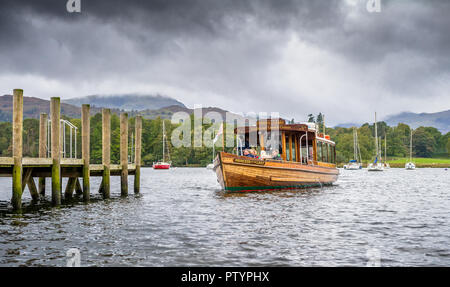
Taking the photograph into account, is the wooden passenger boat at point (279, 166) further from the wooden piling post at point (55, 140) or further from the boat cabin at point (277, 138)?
the wooden piling post at point (55, 140)

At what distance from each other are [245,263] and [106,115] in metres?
14.9

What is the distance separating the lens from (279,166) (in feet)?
88.8

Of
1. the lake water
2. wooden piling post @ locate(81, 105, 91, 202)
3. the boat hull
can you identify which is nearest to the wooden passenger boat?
the boat hull

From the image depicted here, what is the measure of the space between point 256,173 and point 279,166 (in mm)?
1874

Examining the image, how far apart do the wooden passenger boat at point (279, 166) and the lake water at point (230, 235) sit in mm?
5349

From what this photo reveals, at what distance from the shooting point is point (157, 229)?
13.6 meters

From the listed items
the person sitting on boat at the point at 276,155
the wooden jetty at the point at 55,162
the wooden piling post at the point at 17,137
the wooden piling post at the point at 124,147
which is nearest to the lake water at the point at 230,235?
the wooden jetty at the point at 55,162

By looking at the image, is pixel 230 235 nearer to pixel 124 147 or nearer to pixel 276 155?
pixel 124 147

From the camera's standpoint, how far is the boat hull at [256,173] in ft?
82.7

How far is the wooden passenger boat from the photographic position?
25.5 metres

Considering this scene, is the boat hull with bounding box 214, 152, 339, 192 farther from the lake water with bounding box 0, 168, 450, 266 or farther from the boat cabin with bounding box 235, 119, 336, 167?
the lake water with bounding box 0, 168, 450, 266

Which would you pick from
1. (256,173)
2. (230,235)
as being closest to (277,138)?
(256,173)
